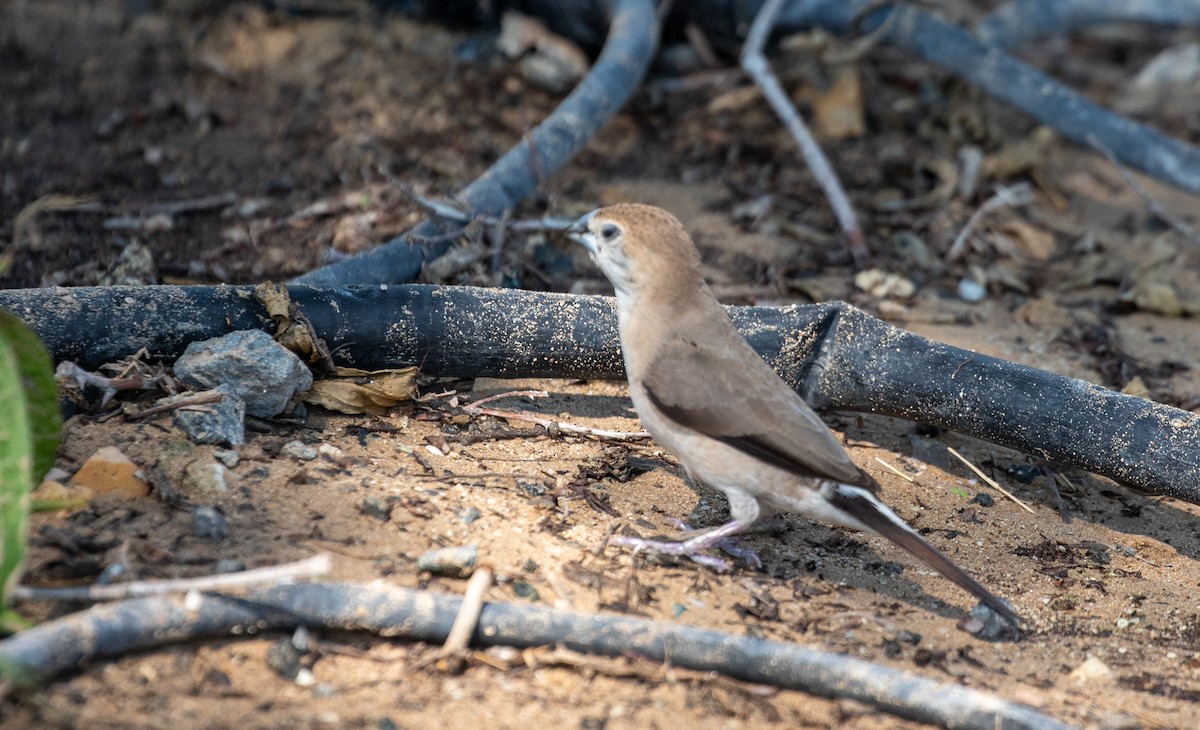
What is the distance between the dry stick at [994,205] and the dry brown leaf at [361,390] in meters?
3.55

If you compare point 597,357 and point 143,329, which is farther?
point 597,357

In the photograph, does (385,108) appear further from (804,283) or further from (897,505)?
(897,505)

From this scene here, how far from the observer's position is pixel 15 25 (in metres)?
7.52

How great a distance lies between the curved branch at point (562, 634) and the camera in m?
3.10

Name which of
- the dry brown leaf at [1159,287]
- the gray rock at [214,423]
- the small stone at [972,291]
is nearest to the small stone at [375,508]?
the gray rock at [214,423]

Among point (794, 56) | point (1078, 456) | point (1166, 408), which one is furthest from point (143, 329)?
point (794, 56)

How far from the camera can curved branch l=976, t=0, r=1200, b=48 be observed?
8047 millimetres

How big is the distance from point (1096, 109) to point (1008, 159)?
23.9 inches

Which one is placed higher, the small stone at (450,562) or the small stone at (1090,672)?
the small stone at (450,562)

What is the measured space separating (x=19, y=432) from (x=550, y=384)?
2537 mm

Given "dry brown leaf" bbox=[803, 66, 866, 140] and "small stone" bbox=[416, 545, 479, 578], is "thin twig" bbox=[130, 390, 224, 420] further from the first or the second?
"dry brown leaf" bbox=[803, 66, 866, 140]

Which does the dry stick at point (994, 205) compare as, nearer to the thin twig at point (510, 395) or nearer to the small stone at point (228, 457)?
the thin twig at point (510, 395)

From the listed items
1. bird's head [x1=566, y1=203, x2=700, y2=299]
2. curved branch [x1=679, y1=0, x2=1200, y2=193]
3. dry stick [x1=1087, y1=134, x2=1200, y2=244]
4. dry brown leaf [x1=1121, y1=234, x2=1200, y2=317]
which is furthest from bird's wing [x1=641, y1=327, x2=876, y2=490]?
curved branch [x1=679, y1=0, x2=1200, y2=193]

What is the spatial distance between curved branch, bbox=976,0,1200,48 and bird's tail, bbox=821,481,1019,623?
5.07m
